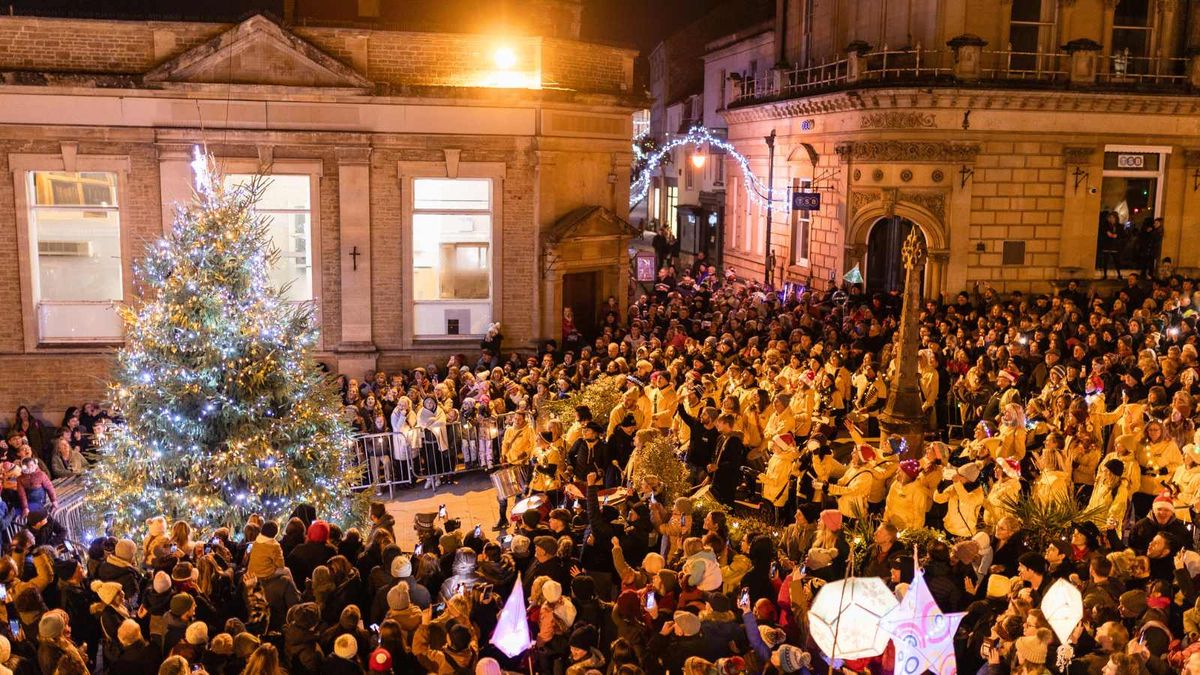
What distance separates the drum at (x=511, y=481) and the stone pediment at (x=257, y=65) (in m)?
10.5

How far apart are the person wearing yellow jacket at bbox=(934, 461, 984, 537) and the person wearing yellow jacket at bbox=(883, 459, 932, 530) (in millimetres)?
170

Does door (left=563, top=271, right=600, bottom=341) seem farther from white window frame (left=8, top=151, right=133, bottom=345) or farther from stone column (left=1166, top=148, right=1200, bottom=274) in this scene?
stone column (left=1166, top=148, right=1200, bottom=274)

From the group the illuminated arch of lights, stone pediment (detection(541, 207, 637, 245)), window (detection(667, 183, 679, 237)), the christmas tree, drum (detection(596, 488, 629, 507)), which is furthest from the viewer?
window (detection(667, 183, 679, 237))

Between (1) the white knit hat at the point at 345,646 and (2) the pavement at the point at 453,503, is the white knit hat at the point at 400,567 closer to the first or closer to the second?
(1) the white knit hat at the point at 345,646

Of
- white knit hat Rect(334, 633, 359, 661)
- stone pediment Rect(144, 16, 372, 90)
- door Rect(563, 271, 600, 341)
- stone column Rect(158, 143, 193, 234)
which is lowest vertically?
white knit hat Rect(334, 633, 359, 661)

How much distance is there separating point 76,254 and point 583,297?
10849 mm

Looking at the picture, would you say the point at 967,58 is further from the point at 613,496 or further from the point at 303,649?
the point at 303,649

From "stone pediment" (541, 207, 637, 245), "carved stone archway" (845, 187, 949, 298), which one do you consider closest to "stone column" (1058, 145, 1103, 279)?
"carved stone archway" (845, 187, 949, 298)

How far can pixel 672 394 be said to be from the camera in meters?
15.6

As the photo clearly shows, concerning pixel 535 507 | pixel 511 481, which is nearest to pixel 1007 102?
pixel 511 481

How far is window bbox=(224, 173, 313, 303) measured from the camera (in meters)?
22.8

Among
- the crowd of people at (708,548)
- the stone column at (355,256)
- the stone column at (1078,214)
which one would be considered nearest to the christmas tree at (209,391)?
the crowd of people at (708,548)

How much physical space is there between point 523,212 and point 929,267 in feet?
36.1

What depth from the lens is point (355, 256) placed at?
22891 mm
